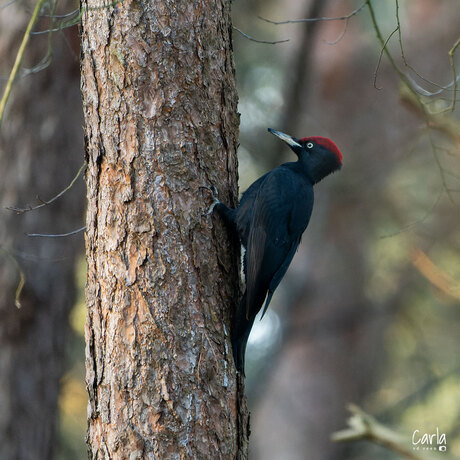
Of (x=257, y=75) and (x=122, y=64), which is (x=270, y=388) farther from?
(x=122, y=64)

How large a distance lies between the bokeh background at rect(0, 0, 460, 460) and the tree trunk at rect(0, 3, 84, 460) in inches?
98.3

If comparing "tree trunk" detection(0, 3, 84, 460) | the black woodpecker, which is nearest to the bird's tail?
the black woodpecker

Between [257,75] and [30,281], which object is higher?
[257,75]

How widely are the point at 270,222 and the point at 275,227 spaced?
0.04 metres

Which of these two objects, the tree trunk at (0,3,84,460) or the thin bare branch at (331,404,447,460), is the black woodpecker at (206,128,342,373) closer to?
the thin bare branch at (331,404,447,460)

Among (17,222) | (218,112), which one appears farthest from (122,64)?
(17,222)

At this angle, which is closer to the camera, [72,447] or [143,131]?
[143,131]

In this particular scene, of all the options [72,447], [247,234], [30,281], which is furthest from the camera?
[72,447]

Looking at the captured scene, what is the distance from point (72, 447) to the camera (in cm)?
654

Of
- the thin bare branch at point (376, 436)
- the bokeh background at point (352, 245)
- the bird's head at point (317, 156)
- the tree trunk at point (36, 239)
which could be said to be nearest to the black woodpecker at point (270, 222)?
the bird's head at point (317, 156)

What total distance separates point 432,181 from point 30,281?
510 centimetres

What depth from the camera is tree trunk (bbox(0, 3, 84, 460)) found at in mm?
4285

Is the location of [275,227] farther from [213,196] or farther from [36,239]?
[36,239]

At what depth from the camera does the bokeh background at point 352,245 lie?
704cm
